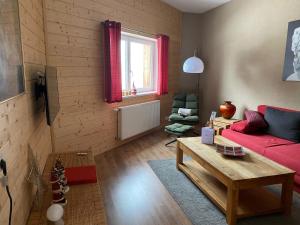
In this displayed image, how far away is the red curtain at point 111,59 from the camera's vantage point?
3277 millimetres

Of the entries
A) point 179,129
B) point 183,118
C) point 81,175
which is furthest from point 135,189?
point 183,118

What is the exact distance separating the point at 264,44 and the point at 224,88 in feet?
3.72

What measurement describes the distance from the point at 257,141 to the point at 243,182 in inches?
45.4

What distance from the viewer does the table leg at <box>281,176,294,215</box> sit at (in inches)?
79.7

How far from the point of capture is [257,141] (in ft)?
9.40

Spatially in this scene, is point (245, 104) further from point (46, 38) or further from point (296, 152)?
point (46, 38)

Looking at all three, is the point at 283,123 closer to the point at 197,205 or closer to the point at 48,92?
the point at 197,205

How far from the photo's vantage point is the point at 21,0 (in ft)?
5.40

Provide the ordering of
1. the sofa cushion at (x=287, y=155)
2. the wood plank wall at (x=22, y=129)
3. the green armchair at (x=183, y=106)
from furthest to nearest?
the green armchair at (x=183, y=106) → the sofa cushion at (x=287, y=155) → the wood plank wall at (x=22, y=129)

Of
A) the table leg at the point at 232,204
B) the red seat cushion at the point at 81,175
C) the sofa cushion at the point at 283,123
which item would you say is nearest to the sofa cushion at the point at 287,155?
the sofa cushion at the point at 283,123

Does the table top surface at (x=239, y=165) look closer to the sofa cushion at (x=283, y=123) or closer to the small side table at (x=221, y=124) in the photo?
the sofa cushion at (x=283, y=123)

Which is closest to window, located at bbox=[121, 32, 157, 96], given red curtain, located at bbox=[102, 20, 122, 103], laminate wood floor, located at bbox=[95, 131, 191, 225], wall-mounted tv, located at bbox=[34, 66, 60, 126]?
red curtain, located at bbox=[102, 20, 122, 103]

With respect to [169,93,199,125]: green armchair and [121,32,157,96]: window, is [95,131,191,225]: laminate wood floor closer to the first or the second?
[169,93,199,125]: green armchair

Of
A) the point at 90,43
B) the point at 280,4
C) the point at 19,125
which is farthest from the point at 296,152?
the point at 90,43
